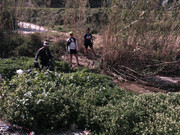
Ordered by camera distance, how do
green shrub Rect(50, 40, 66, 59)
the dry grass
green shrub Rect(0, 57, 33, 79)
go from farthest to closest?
green shrub Rect(50, 40, 66, 59)
the dry grass
green shrub Rect(0, 57, 33, 79)

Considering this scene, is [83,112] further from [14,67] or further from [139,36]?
[139,36]

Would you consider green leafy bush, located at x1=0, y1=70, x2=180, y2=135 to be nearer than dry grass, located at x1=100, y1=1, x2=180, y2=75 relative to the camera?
Yes

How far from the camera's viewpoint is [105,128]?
3.67 meters

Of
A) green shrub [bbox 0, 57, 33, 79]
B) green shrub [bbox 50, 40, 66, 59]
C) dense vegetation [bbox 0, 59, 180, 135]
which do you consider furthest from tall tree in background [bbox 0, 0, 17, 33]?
dense vegetation [bbox 0, 59, 180, 135]

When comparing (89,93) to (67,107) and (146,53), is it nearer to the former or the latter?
(67,107)

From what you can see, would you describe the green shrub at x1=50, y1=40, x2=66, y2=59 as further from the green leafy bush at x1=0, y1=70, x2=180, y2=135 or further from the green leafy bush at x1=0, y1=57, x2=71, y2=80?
the green leafy bush at x1=0, y1=70, x2=180, y2=135

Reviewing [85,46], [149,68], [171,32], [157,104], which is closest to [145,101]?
[157,104]

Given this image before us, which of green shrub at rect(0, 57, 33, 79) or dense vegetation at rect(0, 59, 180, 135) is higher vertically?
green shrub at rect(0, 57, 33, 79)

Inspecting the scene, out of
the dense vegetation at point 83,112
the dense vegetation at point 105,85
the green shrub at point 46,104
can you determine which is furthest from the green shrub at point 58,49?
the dense vegetation at point 83,112

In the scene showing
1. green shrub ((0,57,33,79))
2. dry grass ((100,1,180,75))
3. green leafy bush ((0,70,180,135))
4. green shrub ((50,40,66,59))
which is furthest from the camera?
green shrub ((50,40,66,59))

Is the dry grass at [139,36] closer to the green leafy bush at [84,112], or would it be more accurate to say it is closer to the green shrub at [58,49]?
the green shrub at [58,49]

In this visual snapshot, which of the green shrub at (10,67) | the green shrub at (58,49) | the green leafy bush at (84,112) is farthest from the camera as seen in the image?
the green shrub at (58,49)

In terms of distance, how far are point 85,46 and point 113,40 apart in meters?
2.57

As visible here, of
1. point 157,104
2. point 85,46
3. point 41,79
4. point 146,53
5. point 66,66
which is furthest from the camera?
point 85,46
